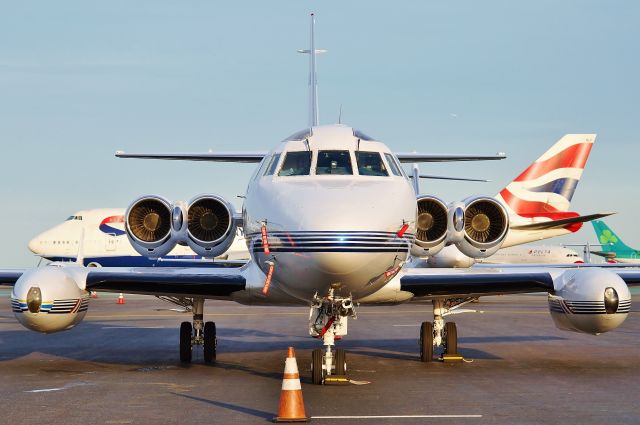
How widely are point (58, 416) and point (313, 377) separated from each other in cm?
367

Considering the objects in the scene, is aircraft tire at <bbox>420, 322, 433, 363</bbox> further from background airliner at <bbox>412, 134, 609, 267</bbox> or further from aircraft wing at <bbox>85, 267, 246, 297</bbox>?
background airliner at <bbox>412, 134, 609, 267</bbox>

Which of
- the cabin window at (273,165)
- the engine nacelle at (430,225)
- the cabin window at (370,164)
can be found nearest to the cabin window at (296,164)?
the cabin window at (273,165)

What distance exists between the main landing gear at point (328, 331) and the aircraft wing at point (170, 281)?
1.99m

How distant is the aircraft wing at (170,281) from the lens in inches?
555

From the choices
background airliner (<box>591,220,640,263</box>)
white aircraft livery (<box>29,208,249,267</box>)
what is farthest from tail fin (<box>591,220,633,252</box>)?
white aircraft livery (<box>29,208,249,267</box>)

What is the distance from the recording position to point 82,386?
12.6 m

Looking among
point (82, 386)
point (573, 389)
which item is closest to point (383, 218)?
point (573, 389)

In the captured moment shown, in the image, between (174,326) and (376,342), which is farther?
(174,326)

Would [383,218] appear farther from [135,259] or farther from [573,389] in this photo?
→ [135,259]

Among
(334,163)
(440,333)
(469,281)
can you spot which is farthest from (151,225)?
(440,333)

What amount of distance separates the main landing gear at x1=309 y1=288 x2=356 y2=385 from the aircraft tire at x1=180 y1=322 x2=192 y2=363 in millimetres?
3946

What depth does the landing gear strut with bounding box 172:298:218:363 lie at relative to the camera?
52.0 feet

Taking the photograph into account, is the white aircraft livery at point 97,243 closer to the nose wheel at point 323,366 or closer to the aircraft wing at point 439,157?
the aircraft wing at point 439,157

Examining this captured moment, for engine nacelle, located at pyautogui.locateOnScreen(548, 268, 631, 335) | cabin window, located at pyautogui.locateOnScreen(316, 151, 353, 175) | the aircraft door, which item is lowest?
engine nacelle, located at pyautogui.locateOnScreen(548, 268, 631, 335)
